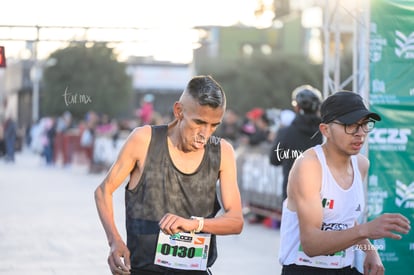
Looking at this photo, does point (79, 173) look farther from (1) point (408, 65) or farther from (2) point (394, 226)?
(2) point (394, 226)

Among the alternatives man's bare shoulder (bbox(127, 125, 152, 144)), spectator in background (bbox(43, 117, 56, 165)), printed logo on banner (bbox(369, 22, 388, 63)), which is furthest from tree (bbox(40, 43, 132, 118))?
man's bare shoulder (bbox(127, 125, 152, 144))

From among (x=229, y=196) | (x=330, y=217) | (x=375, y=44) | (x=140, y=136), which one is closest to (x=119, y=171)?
(x=140, y=136)

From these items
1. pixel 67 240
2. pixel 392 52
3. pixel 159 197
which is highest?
pixel 392 52

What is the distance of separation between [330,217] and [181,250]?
0.73 meters

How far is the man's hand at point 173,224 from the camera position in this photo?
13.7 ft

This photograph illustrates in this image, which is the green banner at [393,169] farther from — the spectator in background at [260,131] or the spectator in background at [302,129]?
the spectator in background at [260,131]

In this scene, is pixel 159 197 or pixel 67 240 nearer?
pixel 159 197

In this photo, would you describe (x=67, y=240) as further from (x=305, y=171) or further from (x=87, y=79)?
(x=87, y=79)

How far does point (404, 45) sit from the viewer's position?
7375 mm

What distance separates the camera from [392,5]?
7316mm

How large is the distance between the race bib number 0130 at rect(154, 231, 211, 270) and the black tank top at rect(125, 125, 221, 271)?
0.04m

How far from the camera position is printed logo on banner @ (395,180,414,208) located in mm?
7402

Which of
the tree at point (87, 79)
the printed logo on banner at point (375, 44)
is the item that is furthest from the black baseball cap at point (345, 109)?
the printed logo on banner at point (375, 44)

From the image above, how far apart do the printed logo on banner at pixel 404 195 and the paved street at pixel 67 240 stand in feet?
8.27
